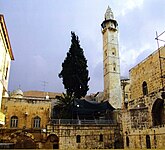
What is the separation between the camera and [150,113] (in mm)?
16562

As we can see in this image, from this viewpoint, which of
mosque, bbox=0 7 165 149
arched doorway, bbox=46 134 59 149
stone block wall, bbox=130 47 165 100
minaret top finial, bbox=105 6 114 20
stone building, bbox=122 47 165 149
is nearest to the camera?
stone building, bbox=122 47 165 149

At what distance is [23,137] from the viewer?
18.4 metres

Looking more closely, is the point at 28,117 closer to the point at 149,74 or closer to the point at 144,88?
the point at 144,88

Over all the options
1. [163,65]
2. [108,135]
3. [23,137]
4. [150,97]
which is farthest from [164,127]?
[23,137]

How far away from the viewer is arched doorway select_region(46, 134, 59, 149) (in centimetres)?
1914

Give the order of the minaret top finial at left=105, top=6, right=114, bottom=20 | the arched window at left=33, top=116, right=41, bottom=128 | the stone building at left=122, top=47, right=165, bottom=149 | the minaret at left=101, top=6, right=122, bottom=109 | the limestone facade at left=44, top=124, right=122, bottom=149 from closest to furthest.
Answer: the stone building at left=122, top=47, right=165, bottom=149, the limestone facade at left=44, top=124, right=122, bottom=149, the arched window at left=33, top=116, right=41, bottom=128, the minaret at left=101, top=6, right=122, bottom=109, the minaret top finial at left=105, top=6, right=114, bottom=20

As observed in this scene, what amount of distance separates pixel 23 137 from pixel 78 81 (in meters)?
13.4

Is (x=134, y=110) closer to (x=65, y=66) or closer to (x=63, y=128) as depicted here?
(x=63, y=128)

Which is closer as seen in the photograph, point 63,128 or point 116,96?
point 63,128

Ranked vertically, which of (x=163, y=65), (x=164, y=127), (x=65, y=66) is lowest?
(x=164, y=127)

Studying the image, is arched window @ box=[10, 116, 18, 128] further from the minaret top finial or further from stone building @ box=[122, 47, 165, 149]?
the minaret top finial

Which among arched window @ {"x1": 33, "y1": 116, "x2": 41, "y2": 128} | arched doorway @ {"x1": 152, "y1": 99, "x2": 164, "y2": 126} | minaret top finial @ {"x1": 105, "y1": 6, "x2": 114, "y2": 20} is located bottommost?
arched window @ {"x1": 33, "y1": 116, "x2": 41, "y2": 128}

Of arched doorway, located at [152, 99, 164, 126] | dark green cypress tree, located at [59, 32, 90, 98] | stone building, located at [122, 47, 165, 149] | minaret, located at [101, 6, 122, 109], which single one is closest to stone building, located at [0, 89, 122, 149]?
stone building, located at [122, 47, 165, 149]

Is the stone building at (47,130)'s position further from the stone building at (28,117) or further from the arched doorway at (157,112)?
the arched doorway at (157,112)
